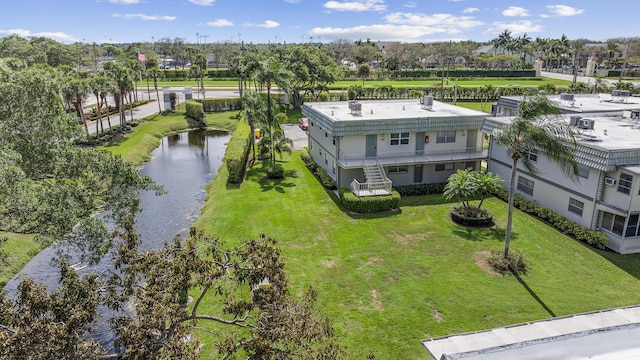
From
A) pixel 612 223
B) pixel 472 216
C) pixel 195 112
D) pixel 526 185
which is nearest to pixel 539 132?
pixel 612 223

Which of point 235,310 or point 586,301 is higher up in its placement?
point 235,310

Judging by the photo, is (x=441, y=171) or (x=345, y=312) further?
(x=441, y=171)

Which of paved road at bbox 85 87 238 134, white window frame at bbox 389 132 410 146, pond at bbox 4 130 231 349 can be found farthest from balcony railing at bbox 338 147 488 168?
paved road at bbox 85 87 238 134

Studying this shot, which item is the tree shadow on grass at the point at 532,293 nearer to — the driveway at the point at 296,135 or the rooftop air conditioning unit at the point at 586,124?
the rooftop air conditioning unit at the point at 586,124

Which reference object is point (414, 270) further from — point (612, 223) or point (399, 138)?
point (399, 138)

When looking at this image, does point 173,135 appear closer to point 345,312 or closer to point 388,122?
point 388,122

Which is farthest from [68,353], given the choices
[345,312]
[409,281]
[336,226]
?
[336,226]

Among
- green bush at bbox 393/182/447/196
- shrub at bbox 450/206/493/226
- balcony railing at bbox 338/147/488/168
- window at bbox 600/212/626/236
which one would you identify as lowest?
shrub at bbox 450/206/493/226

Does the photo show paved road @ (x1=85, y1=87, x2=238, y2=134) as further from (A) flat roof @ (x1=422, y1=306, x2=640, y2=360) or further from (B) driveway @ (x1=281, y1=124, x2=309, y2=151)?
(A) flat roof @ (x1=422, y1=306, x2=640, y2=360)
